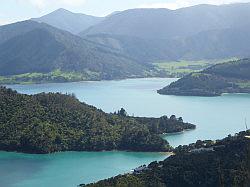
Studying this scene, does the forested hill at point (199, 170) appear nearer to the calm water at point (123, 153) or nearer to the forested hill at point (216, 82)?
the calm water at point (123, 153)

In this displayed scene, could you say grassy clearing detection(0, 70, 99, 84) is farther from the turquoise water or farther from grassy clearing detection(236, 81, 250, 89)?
the turquoise water

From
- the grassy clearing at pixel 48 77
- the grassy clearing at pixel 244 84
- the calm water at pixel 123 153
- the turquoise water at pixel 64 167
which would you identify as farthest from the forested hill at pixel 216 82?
the turquoise water at pixel 64 167

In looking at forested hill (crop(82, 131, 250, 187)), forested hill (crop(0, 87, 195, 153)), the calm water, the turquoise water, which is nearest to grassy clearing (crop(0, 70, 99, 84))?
the calm water

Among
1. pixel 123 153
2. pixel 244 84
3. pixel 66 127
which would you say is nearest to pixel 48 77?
pixel 244 84

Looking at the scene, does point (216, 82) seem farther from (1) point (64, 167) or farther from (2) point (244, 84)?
(1) point (64, 167)

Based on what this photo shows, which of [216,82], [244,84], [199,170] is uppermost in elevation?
[216,82]

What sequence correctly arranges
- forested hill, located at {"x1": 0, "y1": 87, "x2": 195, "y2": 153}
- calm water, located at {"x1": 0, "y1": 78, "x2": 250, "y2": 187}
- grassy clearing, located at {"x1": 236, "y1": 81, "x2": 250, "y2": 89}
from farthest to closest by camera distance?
grassy clearing, located at {"x1": 236, "y1": 81, "x2": 250, "y2": 89} < forested hill, located at {"x1": 0, "y1": 87, "x2": 195, "y2": 153} < calm water, located at {"x1": 0, "y1": 78, "x2": 250, "y2": 187}
